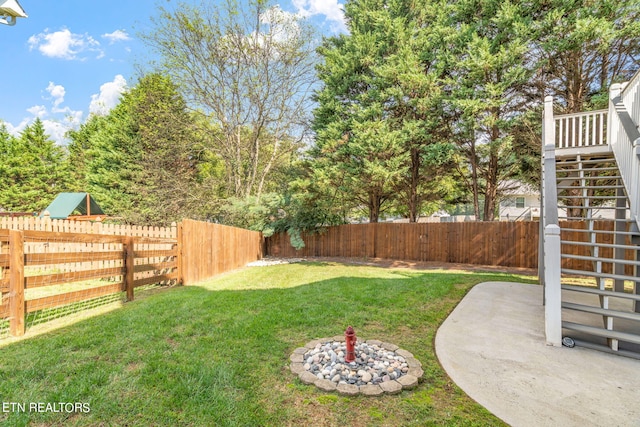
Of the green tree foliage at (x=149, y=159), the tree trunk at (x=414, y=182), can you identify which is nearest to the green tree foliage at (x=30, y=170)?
the green tree foliage at (x=149, y=159)

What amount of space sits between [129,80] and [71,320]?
15.8 metres

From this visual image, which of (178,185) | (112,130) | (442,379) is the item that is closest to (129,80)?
(112,130)

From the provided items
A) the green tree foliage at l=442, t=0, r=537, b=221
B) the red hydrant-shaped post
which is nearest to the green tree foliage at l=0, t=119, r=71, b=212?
the green tree foliage at l=442, t=0, r=537, b=221

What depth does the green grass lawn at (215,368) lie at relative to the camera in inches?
77.3

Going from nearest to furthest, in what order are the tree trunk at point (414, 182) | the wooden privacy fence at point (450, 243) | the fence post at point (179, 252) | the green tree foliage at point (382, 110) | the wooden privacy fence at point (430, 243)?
the fence post at point (179, 252)
the wooden privacy fence at point (450, 243)
the wooden privacy fence at point (430, 243)
the green tree foliage at point (382, 110)
the tree trunk at point (414, 182)

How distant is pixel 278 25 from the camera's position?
14.1 meters

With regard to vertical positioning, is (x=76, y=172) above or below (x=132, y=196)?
above

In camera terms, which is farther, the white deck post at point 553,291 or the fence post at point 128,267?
the fence post at point 128,267

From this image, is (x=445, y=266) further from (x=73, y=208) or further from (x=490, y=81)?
(x=73, y=208)

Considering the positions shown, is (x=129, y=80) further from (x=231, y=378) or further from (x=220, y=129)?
(x=231, y=378)

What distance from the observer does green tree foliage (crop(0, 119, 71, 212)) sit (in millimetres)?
20266

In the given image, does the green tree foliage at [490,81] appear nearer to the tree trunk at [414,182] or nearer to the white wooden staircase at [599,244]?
the tree trunk at [414,182]

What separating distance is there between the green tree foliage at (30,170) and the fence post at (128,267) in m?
22.6

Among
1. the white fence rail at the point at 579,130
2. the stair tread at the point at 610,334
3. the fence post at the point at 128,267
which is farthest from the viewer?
the white fence rail at the point at 579,130
